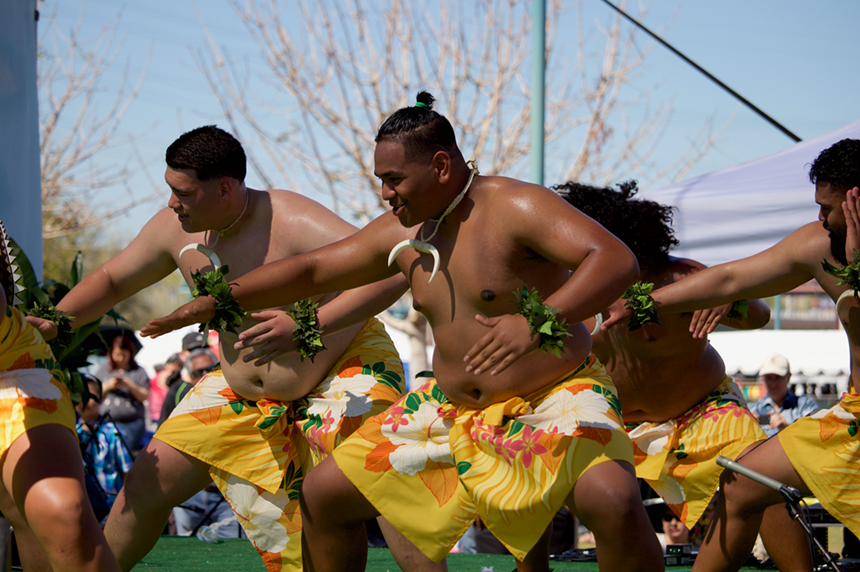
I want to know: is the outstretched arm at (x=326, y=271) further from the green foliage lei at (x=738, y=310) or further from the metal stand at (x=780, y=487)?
the green foliage lei at (x=738, y=310)

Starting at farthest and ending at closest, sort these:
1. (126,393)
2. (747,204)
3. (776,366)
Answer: (126,393) < (776,366) < (747,204)

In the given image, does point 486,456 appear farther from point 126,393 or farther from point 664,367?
point 126,393

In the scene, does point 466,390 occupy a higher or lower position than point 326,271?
lower

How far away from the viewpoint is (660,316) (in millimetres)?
3963

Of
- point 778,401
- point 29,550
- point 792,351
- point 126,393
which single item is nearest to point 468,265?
point 29,550

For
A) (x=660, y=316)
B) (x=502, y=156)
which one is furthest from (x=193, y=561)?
(x=502, y=156)

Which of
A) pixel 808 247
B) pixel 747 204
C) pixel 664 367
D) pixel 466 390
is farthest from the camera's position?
pixel 747 204

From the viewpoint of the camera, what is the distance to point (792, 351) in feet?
54.5

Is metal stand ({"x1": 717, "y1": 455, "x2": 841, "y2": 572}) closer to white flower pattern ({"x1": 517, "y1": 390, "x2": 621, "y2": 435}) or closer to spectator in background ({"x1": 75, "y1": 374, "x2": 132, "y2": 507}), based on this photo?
white flower pattern ({"x1": 517, "y1": 390, "x2": 621, "y2": 435})

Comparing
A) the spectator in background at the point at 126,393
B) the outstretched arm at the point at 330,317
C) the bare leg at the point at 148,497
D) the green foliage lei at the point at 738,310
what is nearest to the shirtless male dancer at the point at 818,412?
the green foliage lei at the point at 738,310

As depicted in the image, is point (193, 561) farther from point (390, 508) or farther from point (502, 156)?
point (502, 156)

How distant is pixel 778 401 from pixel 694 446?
187 inches

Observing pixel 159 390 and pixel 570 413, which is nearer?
pixel 570 413

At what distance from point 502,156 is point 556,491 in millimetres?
12663
